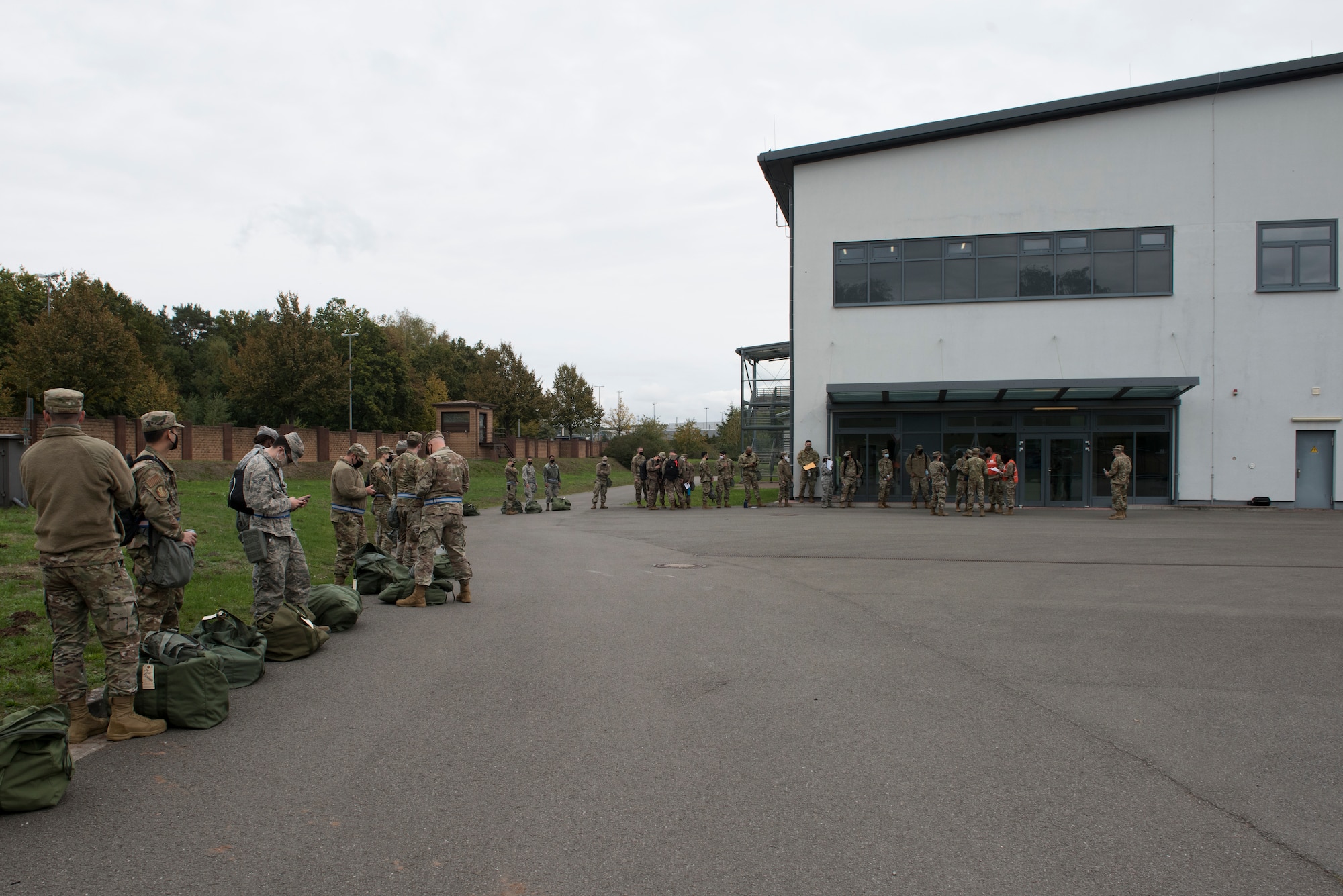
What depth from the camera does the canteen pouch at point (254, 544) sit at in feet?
24.1

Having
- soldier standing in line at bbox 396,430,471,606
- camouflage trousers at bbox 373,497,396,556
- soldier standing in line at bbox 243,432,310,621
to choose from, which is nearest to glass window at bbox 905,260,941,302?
camouflage trousers at bbox 373,497,396,556

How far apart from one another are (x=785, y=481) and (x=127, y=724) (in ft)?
76.8

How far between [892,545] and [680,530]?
17.5 ft

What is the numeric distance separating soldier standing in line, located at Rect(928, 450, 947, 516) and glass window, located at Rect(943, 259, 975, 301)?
593 centimetres

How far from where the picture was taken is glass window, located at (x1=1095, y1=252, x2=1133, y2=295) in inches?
1022

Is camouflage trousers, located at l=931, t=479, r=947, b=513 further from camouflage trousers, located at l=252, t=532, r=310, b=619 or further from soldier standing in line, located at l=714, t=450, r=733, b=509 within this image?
camouflage trousers, located at l=252, t=532, r=310, b=619

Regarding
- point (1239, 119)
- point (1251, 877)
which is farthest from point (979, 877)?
point (1239, 119)

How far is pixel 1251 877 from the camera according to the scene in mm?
3408

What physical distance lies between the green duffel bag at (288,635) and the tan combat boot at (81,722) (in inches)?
68.6

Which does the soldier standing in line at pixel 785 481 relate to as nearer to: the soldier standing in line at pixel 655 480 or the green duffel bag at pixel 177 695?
the soldier standing in line at pixel 655 480

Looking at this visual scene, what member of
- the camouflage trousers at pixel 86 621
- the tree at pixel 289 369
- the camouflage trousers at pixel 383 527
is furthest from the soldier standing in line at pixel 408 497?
the tree at pixel 289 369

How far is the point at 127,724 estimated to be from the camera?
5.18 metres

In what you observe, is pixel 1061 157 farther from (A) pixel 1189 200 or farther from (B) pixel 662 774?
(B) pixel 662 774

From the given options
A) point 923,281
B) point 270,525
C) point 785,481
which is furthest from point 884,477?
point 270,525
